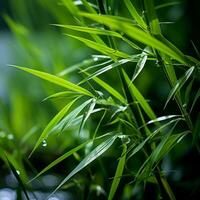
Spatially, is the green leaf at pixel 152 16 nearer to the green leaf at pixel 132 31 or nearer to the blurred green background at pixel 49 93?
A: the green leaf at pixel 132 31

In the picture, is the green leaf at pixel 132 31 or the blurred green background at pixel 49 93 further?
the blurred green background at pixel 49 93

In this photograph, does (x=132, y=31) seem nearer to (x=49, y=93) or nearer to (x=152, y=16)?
(x=152, y=16)

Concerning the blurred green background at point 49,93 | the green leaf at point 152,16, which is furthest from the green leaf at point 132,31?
the blurred green background at point 49,93

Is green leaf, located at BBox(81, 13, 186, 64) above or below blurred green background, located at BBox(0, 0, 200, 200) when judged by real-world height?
above

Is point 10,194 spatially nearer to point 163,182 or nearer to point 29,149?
point 29,149

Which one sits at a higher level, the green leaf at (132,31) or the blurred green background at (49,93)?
the green leaf at (132,31)

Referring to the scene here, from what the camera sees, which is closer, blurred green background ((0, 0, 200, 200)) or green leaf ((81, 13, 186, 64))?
green leaf ((81, 13, 186, 64))

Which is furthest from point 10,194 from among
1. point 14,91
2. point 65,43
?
point 65,43

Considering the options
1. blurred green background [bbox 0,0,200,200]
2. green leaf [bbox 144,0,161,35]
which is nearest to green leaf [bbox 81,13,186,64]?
green leaf [bbox 144,0,161,35]

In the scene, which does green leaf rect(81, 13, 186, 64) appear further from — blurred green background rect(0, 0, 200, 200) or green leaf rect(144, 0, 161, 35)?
blurred green background rect(0, 0, 200, 200)

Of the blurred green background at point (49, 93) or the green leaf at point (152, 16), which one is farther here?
the blurred green background at point (49, 93)

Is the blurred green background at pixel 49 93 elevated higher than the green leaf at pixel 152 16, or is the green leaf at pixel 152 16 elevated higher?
the green leaf at pixel 152 16
